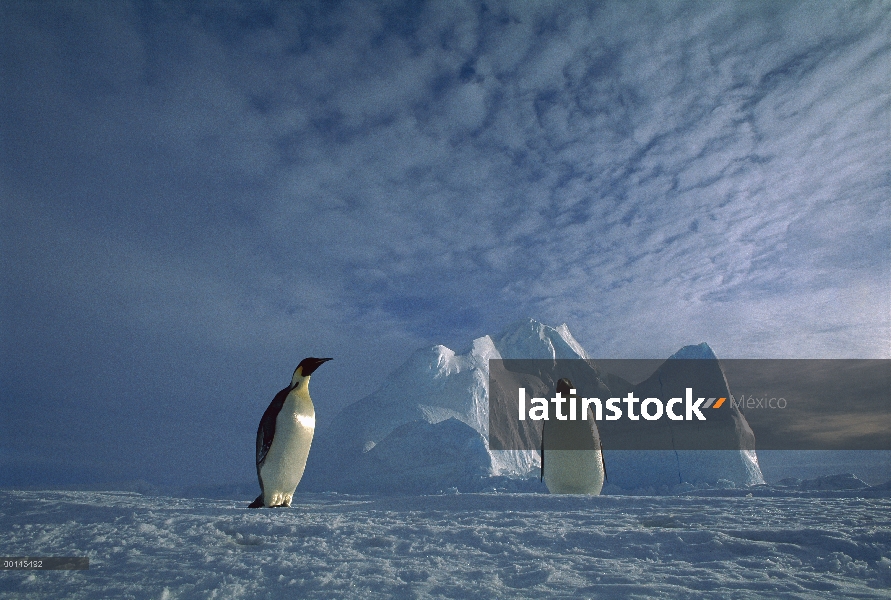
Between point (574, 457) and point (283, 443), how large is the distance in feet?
13.2

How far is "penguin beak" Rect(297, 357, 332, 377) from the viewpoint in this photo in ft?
19.1

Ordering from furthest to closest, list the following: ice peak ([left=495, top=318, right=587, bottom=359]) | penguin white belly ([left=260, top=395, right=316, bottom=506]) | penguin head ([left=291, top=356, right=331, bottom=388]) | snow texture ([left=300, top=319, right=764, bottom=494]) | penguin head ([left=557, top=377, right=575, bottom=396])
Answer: ice peak ([left=495, top=318, right=587, bottom=359]), snow texture ([left=300, top=319, right=764, bottom=494]), penguin head ([left=557, top=377, right=575, bottom=396]), penguin head ([left=291, top=356, right=331, bottom=388]), penguin white belly ([left=260, top=395, right=316, bottom=506])

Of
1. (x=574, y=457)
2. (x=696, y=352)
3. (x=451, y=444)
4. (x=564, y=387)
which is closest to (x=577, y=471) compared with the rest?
(x=574, y=457)

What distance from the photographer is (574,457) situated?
7027 mm

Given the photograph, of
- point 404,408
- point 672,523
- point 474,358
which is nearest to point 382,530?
point 672,523

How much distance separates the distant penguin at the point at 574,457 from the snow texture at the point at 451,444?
5422 mm

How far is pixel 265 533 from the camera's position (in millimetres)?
3027

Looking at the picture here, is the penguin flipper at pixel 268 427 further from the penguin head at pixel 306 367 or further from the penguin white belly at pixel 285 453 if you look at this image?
the penguin head at pixel 306 367

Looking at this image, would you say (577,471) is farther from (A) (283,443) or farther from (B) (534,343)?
(B) (534,343)

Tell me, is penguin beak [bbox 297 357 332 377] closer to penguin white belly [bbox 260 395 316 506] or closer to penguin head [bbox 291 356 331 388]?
penguin head [bbox 291 356 331 388]

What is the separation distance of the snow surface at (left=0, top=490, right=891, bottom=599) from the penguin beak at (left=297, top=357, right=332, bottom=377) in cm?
211

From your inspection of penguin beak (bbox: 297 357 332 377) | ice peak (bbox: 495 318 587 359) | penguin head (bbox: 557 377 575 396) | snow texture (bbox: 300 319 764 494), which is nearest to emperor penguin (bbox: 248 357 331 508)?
penguin beak (bbox: 297 357 332 377)

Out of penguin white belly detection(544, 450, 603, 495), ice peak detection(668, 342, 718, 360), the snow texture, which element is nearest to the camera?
penguin white belly detection(544, 450, 603, 495)

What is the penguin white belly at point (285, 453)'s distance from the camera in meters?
5.37
